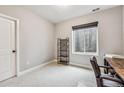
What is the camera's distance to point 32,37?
13.0 feet

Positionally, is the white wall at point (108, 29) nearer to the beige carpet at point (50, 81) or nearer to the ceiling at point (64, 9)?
the ceiling at point (64, 9)

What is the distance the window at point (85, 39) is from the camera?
4203 mm

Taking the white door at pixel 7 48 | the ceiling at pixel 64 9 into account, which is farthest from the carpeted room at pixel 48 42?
the white door at pixel 7 48

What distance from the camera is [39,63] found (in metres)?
4.46

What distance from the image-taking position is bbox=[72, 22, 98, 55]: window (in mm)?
4203

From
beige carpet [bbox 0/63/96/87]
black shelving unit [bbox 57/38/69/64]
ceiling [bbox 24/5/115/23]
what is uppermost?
ceiling [bbox 24/5/115/23]

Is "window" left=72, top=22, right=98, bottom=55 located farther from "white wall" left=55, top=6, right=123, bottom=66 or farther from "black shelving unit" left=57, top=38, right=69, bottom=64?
→ "black shelving unit" left=57, top=38, right=69, bottom=64

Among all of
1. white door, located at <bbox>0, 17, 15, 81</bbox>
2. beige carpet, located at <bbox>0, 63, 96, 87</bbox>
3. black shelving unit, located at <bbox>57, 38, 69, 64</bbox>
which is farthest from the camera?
black shelving unit, located at <bbox>57, 38, 69, 64</bbox>

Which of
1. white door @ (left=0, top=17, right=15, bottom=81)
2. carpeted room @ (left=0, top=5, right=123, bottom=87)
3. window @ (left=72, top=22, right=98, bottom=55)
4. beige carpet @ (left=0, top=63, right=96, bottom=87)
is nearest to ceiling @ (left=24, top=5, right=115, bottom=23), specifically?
carpeted room @ (left=0, top=5, right=123, bottom=87)

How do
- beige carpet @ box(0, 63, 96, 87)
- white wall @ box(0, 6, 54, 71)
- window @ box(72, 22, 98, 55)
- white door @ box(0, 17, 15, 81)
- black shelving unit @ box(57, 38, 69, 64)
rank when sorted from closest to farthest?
beige carpet @ box(0, 63, 96, 87), white door @ box(0, 17, 15, 81), white wall @ box(0, 6, 54, 71), window @ box(72, 22, 98, 55), black shelving unit @ box(57, 38, 69, 64)

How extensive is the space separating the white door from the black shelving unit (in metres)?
2.75

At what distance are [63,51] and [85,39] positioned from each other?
1446 millimetres

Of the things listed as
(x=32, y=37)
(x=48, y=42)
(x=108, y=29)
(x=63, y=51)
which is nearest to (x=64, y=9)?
(x=32, y=37)
